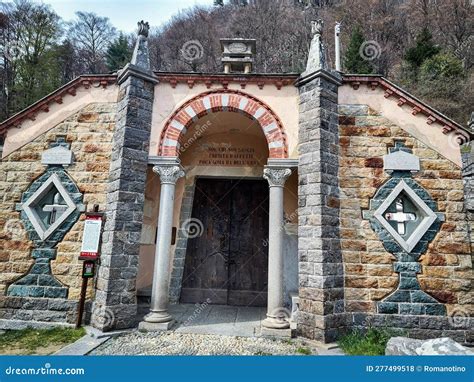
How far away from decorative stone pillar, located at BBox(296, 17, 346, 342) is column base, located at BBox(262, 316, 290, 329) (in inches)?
8.5

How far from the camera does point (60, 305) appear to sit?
4473 mm

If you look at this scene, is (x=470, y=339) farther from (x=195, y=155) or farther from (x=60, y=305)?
(x=60, y=305)

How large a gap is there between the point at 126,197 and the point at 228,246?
268cm

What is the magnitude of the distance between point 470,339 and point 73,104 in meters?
7.62

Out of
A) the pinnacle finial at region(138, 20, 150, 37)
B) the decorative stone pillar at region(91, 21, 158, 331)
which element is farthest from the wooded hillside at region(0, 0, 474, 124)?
the decorative stone pillar at region(91, 21, 158, 331)

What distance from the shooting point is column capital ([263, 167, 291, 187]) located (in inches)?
186

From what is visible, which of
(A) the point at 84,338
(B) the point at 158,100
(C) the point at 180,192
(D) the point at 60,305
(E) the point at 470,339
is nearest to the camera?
(A) the point at 84,338

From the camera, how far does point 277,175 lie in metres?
4.74

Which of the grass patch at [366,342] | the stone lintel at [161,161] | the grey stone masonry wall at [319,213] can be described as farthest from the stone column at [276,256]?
the stone lintel at [161,161]

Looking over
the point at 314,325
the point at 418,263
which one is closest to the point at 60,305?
the point at 314,325

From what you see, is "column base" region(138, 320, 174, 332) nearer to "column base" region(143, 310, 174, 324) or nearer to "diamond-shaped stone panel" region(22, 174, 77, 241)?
"column base" region(143, 310, 174, 324)

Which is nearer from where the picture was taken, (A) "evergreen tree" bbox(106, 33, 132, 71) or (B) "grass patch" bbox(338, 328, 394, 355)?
(B) "grass patch" bbox(338, 328, 394, 355)

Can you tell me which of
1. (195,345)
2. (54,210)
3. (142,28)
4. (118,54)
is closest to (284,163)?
(195,345)

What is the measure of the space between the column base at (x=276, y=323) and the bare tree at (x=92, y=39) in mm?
24759
